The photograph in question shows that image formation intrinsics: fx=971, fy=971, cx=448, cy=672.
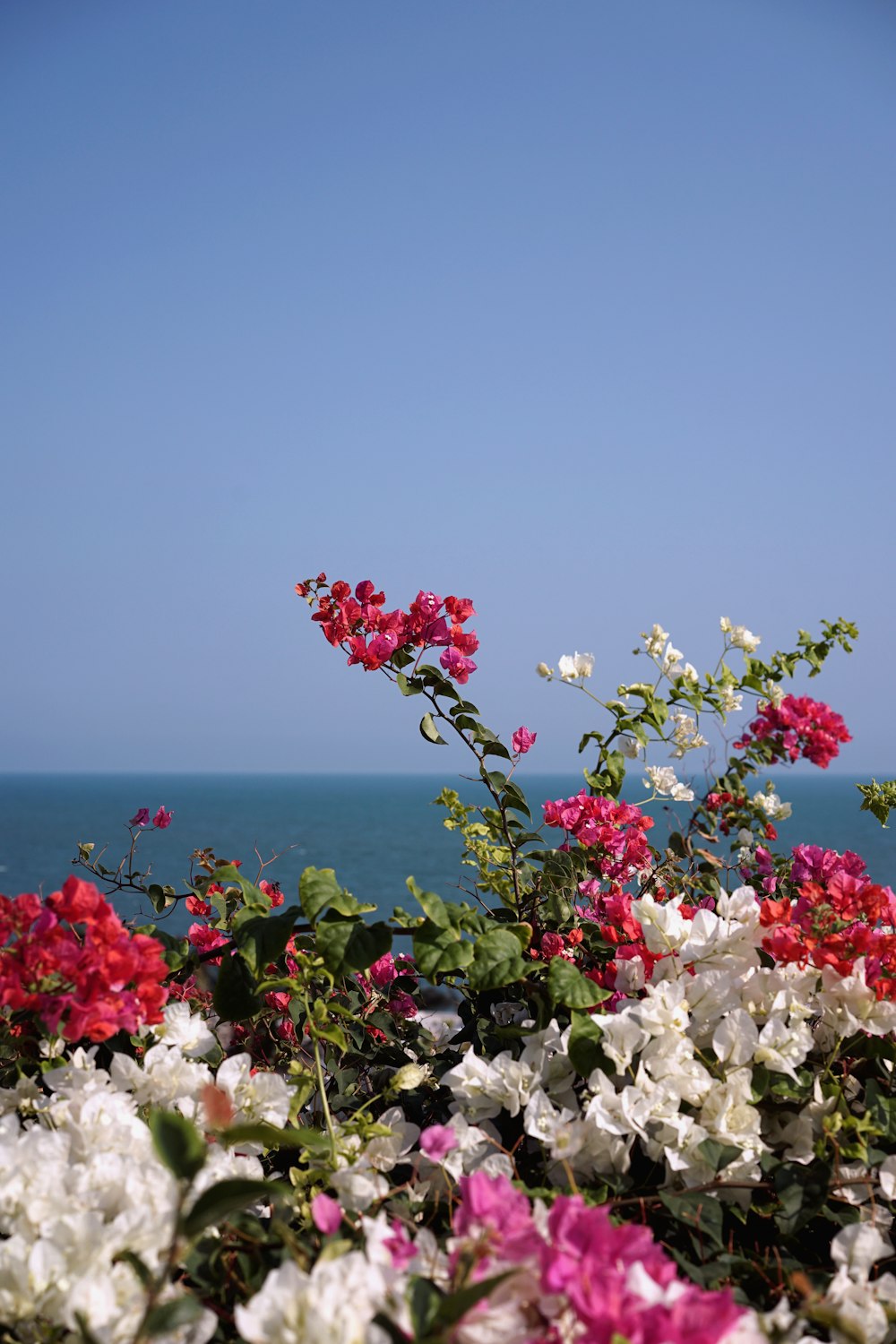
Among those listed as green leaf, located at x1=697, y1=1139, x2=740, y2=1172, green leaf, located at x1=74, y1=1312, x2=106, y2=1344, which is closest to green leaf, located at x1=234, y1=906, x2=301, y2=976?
green leaf, located at x1=74, y1=1312, x2=106, y2=1344

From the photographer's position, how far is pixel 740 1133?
1147 mm

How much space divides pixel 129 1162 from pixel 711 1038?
0.72 metres

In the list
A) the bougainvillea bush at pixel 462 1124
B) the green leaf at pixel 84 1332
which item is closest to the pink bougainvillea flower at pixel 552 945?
the bougainvillea bush at pixel 462 1124

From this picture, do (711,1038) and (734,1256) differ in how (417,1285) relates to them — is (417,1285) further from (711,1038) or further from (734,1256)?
(711,1038)

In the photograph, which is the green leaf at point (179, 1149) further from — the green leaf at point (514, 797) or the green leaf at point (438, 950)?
the green leaf at point (514, 797)

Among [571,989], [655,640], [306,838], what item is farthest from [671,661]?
[306,838]

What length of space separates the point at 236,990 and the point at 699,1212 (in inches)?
24.4

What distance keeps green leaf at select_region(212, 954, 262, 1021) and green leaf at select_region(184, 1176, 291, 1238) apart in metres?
0.51

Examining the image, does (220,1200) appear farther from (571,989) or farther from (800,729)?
(800,729)

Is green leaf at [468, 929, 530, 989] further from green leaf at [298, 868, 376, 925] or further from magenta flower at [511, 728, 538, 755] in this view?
magenta flower at [511, 728, 538, 755]

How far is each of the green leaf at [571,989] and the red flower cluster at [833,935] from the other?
0.85ft

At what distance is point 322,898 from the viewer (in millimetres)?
1214

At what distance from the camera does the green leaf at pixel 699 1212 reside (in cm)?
104

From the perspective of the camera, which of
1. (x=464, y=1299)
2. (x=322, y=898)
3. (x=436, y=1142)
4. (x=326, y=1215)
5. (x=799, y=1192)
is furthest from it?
(x=322, y=898)
